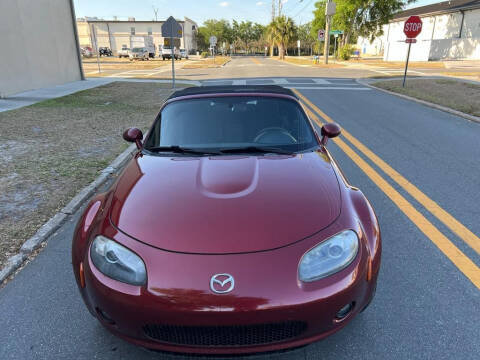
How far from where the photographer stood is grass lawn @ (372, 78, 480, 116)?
1047 centimetres

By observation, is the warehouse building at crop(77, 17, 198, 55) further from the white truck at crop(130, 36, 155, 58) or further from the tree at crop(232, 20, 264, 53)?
the tree at crop(232, 20, 264, 53)

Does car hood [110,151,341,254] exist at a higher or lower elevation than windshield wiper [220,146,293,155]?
lower

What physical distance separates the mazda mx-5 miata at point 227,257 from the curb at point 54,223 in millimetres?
1134

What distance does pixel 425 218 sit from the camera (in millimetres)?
3795

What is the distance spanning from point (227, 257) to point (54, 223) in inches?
107

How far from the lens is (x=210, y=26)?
103312mm

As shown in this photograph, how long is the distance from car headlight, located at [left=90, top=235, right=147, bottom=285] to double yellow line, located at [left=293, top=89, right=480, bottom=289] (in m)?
2.47

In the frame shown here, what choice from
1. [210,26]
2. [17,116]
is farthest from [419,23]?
[210,26]

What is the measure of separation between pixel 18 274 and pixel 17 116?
8.14 m

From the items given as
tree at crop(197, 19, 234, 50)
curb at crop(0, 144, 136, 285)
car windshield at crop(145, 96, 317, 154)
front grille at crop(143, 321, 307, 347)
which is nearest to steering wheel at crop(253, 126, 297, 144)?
car windshield at crop(145, 96, 317, 154)

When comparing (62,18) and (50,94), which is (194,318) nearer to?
(50,94)

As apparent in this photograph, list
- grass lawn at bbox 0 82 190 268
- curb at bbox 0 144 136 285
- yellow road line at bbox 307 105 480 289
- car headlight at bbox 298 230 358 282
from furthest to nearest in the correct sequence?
grass lawn at bbox 0 82 190 268 → curb at bbox 0 144 136 285 → yellow road line at bbox 307 105 480 289 → car headlight at bbox 298 230 358 282

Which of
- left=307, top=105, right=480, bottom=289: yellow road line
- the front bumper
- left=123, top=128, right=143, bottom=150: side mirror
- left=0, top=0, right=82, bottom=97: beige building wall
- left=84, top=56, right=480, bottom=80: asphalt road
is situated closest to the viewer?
the front bumper

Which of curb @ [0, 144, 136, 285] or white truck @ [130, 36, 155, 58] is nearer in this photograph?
curb @ [0, 144, 136, 285]
